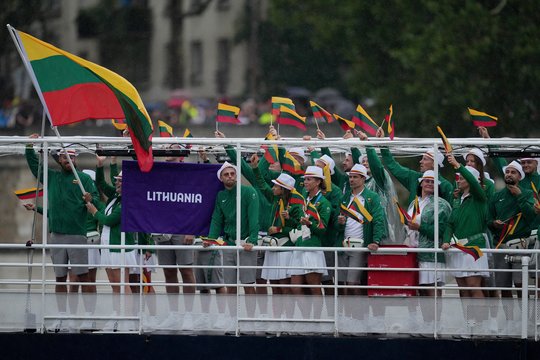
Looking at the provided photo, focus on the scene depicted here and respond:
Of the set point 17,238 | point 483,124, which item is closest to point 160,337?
point 483,124

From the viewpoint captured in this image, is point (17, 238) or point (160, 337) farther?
point (17, 238)

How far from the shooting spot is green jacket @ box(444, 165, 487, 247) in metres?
17.3

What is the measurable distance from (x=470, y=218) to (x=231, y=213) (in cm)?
287

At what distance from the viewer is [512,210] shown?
58.4 feet

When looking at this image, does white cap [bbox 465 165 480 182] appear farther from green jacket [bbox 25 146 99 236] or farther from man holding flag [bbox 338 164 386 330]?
green jacket [bbox 25 146 99 236]

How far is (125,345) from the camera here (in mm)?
17547

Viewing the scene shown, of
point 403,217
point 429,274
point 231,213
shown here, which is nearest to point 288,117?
point 231,213

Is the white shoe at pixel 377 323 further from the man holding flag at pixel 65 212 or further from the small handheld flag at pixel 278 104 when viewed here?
Result: the man holding flag at pixel 65 212

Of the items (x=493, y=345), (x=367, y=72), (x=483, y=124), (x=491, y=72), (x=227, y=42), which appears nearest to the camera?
(x=493, y=345)

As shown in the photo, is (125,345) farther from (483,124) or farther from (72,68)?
(483,124)

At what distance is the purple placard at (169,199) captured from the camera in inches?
700

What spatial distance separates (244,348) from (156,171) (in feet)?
7.86

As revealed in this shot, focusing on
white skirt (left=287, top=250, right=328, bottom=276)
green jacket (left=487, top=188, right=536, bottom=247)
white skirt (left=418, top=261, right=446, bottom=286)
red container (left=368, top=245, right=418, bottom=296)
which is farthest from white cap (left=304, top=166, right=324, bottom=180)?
green jacket (left=487, top=188, right=536, bottom=247)

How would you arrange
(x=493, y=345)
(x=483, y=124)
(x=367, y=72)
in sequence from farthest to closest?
1. (x=367, y=72)
2. (x=483, y=124)
3. (x=493, y=345)
